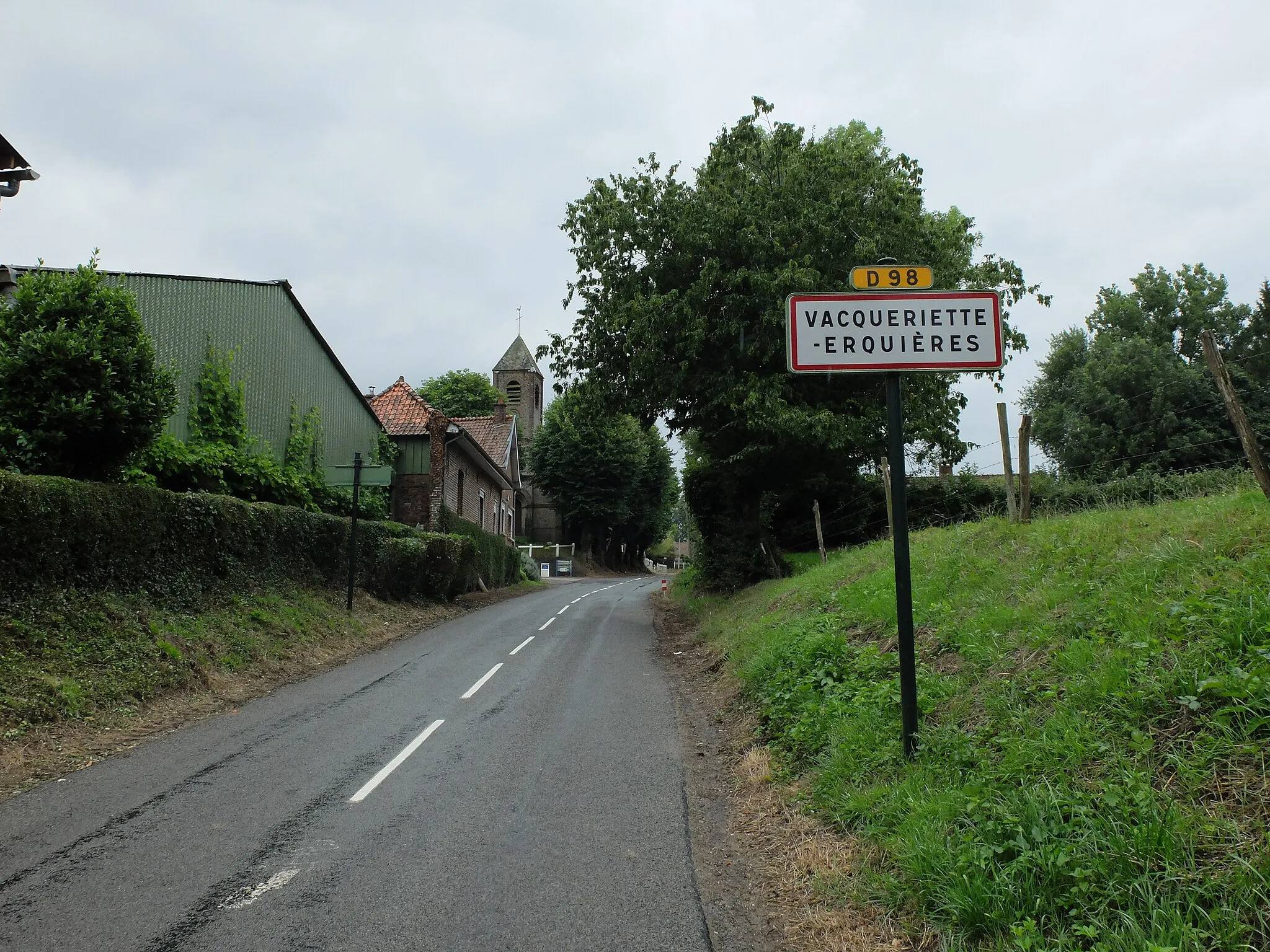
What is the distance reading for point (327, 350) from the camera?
24.4 m

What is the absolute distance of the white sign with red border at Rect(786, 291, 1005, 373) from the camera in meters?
5.24

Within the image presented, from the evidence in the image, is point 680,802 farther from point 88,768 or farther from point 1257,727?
point 88,768

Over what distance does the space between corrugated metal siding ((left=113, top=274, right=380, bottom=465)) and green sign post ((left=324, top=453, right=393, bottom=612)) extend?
3.04 metres

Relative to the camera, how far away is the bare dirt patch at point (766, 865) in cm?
388

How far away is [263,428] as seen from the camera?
20.4 m

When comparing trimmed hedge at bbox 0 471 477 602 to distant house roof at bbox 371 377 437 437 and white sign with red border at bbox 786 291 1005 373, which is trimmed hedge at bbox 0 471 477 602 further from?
distant house roof at bbox 371 377 437 437

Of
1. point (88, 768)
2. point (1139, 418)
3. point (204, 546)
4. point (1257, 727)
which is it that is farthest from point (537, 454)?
point (1257, 727)

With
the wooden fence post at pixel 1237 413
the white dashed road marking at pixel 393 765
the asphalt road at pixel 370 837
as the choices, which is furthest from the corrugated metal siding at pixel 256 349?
the wooden fence post at pixel 1237 413

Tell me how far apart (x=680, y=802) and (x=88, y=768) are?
5.00 m

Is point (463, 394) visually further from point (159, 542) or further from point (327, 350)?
point (159, 542)

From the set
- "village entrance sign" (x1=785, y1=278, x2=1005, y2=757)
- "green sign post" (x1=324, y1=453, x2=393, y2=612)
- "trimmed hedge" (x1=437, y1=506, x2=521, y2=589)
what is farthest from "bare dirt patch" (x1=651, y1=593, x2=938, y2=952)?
"trimmed hedge" (x1=437, y1=506, x2=521, y2=589)

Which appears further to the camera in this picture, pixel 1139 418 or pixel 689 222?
pixel 1139 418

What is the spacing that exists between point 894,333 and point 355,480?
14654 mm

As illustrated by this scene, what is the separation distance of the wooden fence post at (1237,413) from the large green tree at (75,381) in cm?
1197
